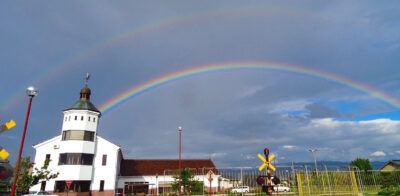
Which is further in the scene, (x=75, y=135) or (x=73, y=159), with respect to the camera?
(x=75, y=135)

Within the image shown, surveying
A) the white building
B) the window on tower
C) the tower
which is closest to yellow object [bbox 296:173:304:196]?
the white building

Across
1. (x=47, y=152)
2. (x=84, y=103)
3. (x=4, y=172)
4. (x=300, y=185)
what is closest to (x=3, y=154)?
(x=4, y=172)

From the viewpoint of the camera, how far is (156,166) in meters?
50.0

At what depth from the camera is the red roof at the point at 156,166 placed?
4653 cm

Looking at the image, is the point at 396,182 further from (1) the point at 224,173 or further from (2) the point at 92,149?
(2) the point at 92,149

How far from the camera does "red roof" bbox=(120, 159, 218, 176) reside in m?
46.5

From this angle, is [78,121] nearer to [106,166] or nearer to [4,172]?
[106,166]

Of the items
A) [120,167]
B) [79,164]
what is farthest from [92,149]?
[120,167]

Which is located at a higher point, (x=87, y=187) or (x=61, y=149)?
(x=61, y=149)

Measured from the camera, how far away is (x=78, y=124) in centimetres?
3825

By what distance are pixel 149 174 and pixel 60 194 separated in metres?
15.4

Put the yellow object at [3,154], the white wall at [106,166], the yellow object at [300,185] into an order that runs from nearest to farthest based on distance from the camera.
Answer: the yellow object at [3,154], the yellow object at [300,185], the white wall at [106,166]

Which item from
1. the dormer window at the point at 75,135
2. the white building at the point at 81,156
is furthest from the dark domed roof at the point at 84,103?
the dormer window at the point at 75,135

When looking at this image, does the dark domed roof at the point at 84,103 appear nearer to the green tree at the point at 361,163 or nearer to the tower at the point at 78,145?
the tower at the point at 78,145
